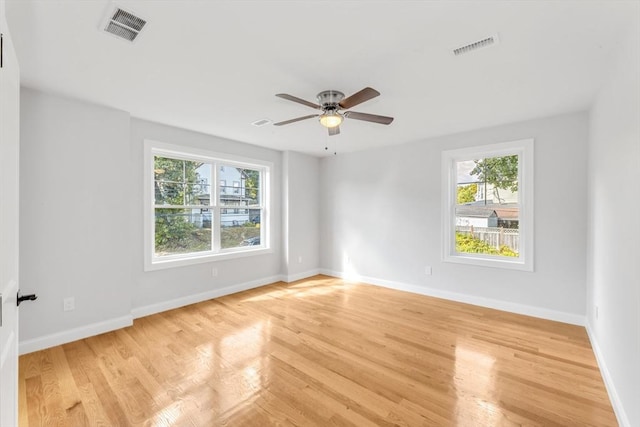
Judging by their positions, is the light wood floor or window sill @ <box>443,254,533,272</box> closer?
the light wood floor

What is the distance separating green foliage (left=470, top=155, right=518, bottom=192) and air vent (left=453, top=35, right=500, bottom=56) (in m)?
2.43

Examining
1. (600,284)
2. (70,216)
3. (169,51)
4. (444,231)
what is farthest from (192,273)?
(600,284)

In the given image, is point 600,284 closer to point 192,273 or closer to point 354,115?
point 354,115

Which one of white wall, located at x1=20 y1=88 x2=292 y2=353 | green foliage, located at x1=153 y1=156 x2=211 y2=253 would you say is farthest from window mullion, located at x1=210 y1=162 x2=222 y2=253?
white wall, located at x1=20 y1=88 x2=292 y2=353

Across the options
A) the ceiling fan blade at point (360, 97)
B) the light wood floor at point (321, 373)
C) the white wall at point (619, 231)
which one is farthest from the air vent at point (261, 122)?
the white wall at point (619, 231)

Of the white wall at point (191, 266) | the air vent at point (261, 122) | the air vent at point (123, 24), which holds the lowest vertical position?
the white wall at point (191, 266)

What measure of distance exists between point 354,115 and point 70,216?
3.09m

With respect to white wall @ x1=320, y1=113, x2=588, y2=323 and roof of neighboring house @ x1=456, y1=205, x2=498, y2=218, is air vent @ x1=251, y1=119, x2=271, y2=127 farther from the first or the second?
roof of neighboring house @ x1=456, y1=205, x2=498, y2=218

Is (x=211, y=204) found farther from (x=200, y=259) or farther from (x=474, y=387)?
(x=474, y=387)

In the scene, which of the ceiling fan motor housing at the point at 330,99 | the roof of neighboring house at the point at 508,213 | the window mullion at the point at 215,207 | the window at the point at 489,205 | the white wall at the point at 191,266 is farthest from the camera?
the window mullion at the point at 215,207

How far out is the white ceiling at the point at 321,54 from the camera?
5.41 feet

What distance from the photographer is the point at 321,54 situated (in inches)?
82.1

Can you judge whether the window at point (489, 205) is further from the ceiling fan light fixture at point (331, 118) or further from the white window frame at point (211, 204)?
the white window frame at point (211, 204)

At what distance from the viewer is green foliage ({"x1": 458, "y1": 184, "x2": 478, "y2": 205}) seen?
13.8ft
